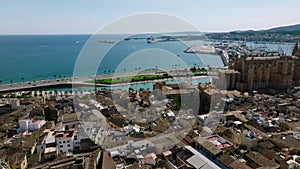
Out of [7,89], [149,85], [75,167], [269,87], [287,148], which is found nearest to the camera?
[75,167]

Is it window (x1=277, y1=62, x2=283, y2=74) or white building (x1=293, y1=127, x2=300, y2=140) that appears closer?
white building (x1=293, y1=127, x2=300, y2=140)

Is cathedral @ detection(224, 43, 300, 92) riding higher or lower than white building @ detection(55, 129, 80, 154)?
higher

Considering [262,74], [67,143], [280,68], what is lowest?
[67,143]

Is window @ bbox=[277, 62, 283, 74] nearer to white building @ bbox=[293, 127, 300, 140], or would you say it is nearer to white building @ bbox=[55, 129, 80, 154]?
white building @ bbox=[293, 127, 300, 140]

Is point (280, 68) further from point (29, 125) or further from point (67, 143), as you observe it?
point (29, 125)

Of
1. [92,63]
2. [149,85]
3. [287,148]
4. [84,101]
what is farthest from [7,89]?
[287,148]

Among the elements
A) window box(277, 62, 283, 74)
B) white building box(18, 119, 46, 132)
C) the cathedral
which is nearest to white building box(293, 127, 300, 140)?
the cathedral

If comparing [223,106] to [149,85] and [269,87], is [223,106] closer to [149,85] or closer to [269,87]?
[269,87]

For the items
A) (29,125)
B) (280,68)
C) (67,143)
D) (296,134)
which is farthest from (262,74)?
(29,125)

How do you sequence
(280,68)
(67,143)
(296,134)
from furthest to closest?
(280,68) < (296,134) < (67,143)

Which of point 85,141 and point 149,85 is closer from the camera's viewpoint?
point 85,141

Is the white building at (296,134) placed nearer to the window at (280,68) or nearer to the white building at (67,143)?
the white building at (67,143)
